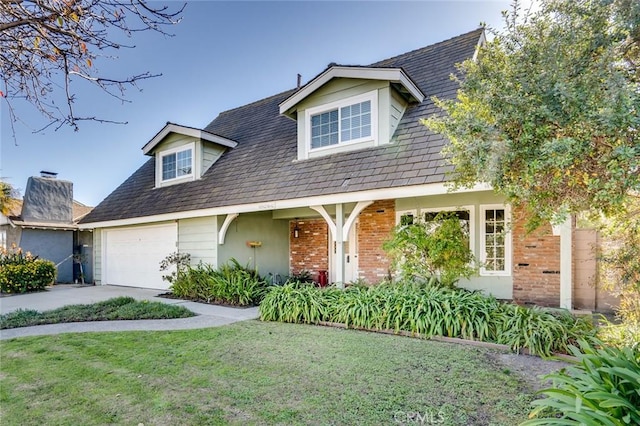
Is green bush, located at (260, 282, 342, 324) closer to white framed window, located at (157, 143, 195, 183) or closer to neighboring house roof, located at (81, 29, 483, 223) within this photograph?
neighboring house roof, located at (81, 29, 483, 223)

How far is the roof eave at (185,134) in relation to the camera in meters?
11.5

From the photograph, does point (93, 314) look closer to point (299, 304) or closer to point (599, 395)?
point (299, 304)

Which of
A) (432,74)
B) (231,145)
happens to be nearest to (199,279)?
(231,145)

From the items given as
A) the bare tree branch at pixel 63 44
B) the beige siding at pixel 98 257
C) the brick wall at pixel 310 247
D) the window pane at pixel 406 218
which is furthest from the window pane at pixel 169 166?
the bare tree branch at pixel 63 44

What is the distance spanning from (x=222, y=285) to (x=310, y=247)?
12.0 feet

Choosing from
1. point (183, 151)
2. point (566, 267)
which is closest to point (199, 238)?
point (183, 151)

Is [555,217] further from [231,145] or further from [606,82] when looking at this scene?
[231,145]

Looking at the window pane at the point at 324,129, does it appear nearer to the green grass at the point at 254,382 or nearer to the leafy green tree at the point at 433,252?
the leafy green tree at the point at 433,252

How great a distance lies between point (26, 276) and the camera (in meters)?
12.2

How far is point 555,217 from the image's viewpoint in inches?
130

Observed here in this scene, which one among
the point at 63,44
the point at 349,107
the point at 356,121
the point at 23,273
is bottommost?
the point at 23,273

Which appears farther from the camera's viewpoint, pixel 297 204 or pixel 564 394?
pixel 297 204

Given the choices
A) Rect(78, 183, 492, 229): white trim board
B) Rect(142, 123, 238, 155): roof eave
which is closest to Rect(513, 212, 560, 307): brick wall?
Rect(78, 183, 492, 229): white trim board

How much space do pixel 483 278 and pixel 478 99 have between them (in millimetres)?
5943
